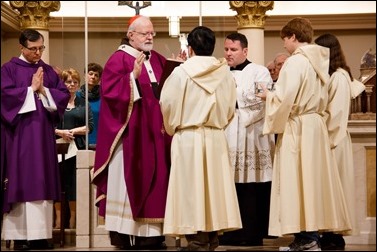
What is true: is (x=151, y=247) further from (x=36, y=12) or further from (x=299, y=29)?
(x=36, y=12)

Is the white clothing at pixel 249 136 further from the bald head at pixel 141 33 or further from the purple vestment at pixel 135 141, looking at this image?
the bald head at pixel 141 33

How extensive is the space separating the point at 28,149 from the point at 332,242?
2.57 meters

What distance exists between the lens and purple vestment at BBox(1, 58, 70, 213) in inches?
307

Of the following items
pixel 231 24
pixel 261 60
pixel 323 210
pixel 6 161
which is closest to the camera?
pixel 323 210

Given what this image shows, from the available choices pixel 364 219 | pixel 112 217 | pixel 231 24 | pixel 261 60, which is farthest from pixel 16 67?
pixel 231 24

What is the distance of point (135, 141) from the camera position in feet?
25.5

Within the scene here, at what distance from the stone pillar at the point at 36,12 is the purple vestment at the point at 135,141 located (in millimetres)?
4782

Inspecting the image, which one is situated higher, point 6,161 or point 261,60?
point 261,60

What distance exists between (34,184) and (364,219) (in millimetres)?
2779

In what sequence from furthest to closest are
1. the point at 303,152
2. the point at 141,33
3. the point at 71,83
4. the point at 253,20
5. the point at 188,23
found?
the point at 253,20 < the point at 188,23 < the point at 71,83 < the point at 141,33 < the point at 303,152

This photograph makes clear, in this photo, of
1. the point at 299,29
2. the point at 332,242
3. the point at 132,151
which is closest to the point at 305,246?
the point at 332,242

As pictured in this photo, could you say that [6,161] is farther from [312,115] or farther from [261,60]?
[261,60]

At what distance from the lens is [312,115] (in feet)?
24.6

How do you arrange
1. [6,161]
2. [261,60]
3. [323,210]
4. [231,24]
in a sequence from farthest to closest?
[231,24], [261,60], [6,161], [323,210]
